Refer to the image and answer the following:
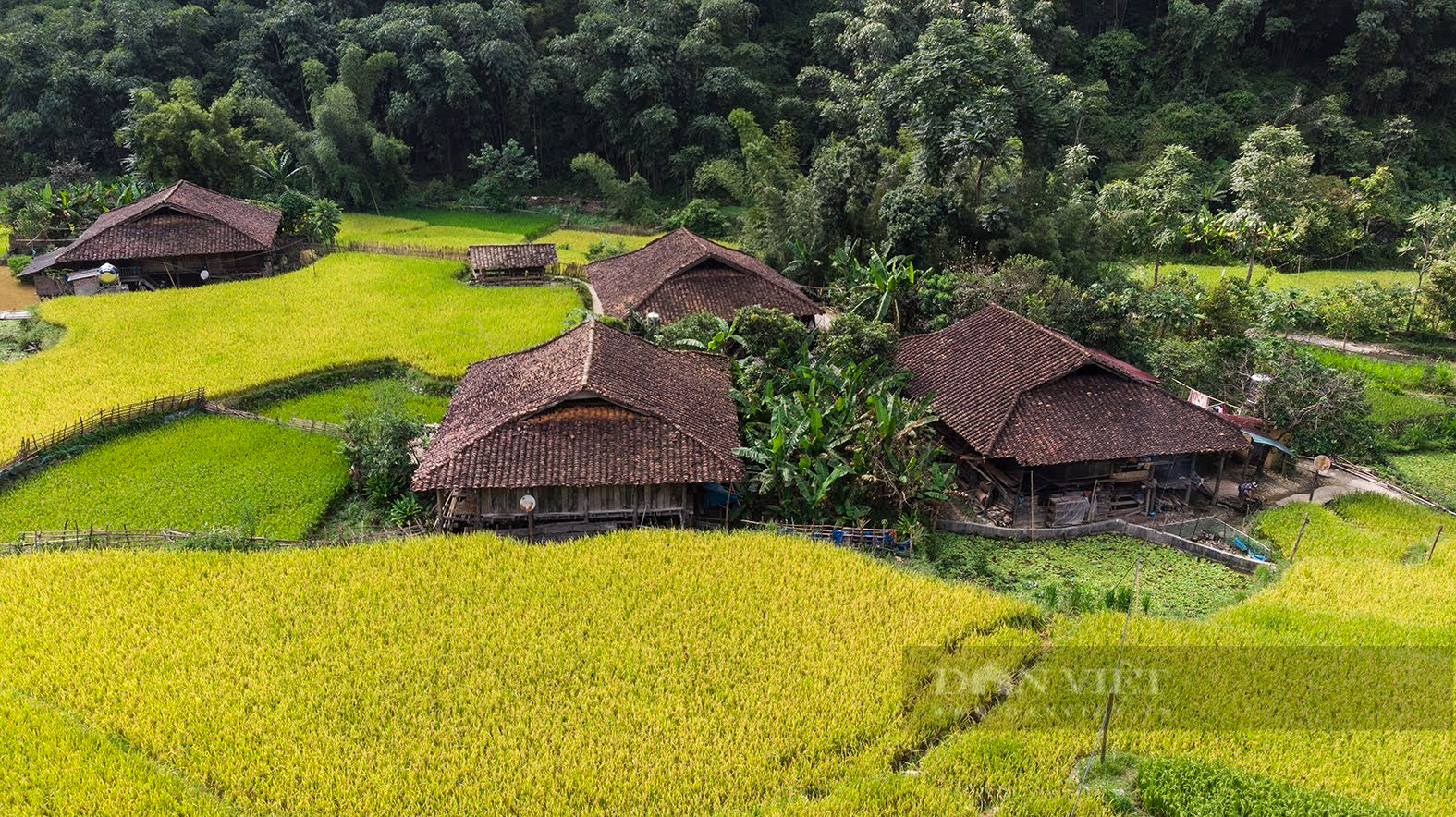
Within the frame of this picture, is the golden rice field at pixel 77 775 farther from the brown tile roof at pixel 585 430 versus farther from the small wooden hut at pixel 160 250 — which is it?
the small wooden hut at pixel 160 250

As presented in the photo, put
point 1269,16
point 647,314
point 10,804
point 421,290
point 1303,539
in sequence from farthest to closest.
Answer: point 1269,16, point 421,290, point 647,314, point 1303,539, point 10,804

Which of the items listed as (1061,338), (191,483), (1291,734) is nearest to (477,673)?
(191,483)

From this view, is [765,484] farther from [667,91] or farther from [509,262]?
[667,91]

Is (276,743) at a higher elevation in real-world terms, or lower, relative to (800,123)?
lower

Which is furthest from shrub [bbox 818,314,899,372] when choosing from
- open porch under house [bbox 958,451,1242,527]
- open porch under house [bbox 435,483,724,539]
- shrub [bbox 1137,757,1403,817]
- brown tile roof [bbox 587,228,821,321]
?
shrub [bbox 1137,757,1403,817]

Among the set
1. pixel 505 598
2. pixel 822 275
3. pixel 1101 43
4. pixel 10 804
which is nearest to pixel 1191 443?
pixel 505 598

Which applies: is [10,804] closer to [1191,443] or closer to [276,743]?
[276,743]
